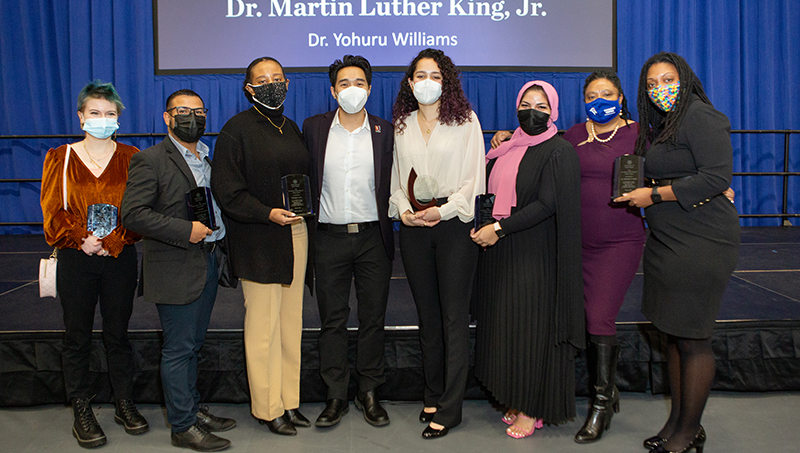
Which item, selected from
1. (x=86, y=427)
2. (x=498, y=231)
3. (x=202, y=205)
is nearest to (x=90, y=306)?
(x=86, y=427)

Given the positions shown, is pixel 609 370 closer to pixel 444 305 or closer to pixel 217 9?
pixel 444 305

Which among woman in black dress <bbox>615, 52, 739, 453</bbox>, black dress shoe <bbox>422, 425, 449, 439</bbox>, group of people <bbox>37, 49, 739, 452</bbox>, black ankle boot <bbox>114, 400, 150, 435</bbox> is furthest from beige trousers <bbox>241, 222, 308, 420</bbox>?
woman in black dress <bbox>615, 52, 739, 453</bbox>

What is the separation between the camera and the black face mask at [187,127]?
81.4 inches

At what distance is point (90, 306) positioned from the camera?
2154mm

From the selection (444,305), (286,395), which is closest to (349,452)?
(286,395)

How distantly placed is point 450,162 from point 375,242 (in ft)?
1.55

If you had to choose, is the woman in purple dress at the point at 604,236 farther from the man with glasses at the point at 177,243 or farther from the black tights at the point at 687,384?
the man with glasses at the point at 177,243

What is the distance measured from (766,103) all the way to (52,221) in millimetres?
7481

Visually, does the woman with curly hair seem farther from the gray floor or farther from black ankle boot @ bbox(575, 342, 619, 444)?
black ankle boot @ bbox(575, 342, 619, 444)

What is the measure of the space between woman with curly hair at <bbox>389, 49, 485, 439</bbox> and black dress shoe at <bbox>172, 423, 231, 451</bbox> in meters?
0.85

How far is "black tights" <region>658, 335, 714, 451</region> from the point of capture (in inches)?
74.2

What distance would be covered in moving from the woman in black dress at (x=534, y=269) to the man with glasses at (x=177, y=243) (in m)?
1.12

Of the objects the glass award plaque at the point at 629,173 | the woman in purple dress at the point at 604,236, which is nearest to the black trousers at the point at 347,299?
the woman in purple dress at the point at 604,236

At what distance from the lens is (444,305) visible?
7.17ft
